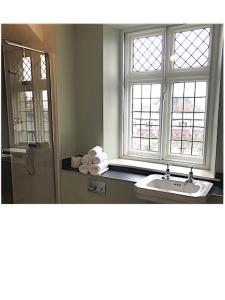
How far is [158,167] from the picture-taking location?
1.72 metres

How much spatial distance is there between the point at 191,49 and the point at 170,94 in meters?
0.33

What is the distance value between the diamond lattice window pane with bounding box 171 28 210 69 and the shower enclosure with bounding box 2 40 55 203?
3.04 feet

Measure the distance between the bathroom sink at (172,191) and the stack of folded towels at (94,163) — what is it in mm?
324

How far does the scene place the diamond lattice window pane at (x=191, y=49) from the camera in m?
1.61

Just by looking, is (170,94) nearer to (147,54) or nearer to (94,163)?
(147,54)

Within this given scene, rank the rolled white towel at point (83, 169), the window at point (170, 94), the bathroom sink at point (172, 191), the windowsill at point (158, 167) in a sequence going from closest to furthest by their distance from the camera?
the bathroom sink at point (172, 191) → the windowsill at point (158, 167) → the window at point (170, 94) → the rolled white towel at point (83, 169)

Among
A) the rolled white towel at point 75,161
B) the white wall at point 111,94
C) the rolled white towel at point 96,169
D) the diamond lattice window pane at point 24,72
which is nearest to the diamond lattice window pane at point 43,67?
the diamond lattice window pane at point 24,72

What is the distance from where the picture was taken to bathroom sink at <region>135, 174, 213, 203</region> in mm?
1290

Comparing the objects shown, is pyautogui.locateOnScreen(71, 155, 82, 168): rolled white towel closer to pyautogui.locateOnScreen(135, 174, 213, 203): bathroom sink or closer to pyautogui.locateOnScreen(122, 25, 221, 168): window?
pyautogui.locateOnScreen(122, 25, 221, 168): window

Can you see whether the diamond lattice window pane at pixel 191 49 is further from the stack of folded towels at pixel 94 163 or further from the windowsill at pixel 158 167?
the stack of folded towels at pixel 94 163
